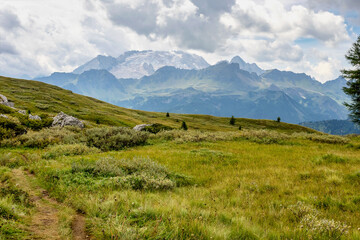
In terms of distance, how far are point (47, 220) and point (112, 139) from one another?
1363 cm

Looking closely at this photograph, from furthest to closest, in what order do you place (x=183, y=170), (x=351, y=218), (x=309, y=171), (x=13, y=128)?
(x=13, y=128)
(x=183, y=170)
(x=309, y=171)
(x=351, y=218)

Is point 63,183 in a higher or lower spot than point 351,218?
lower

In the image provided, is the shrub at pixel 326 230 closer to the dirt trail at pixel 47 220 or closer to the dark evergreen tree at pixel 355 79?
the dirt trail at pixel 47 220

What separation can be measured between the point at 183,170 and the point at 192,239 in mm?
6864

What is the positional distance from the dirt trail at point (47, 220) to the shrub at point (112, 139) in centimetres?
1049

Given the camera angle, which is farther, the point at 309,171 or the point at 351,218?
the point at 309,171

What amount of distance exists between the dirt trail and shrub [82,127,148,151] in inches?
413

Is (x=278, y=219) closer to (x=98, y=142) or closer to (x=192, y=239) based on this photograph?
(x=192, y=239)

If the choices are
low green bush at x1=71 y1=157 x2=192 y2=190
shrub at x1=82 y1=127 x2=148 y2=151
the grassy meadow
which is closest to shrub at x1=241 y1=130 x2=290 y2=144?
the grassy meadow

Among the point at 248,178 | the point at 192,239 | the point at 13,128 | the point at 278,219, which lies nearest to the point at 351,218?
the point at 278,219

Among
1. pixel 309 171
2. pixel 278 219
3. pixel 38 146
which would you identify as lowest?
pixel 38 146

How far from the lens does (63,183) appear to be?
7.53 meters

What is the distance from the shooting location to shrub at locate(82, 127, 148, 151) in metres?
17.6

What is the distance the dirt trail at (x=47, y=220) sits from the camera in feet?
14.0
